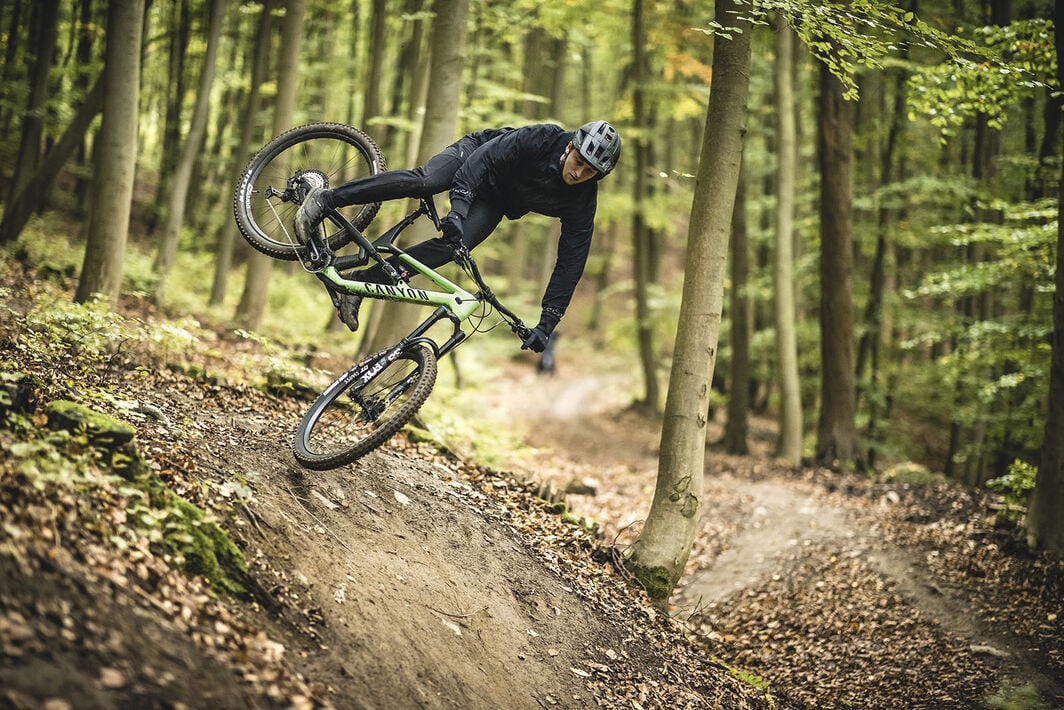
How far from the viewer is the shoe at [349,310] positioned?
6.05 m

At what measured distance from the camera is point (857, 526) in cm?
1104

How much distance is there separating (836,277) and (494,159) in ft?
37.1

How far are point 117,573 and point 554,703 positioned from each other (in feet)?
9.94

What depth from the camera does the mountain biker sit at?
572 cm

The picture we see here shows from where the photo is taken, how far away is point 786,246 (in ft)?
49.9

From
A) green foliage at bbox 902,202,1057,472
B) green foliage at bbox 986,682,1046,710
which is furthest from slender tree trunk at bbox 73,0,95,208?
green foliage at bbox 986,682,1046,710

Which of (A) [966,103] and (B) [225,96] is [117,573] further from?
(B) [225,96]

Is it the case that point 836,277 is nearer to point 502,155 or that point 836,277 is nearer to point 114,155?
point 502,155

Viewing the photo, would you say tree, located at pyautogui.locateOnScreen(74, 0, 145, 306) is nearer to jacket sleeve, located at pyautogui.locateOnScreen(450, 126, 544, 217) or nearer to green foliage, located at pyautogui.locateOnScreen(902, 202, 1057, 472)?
jacket sleeve, located at pyautogui.locateOnScreen(450, 126, 544, 217)

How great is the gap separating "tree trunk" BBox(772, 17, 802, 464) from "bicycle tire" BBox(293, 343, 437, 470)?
11241 millimetres

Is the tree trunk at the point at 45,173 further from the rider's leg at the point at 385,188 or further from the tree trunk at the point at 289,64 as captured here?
the rider's leg at the point at 385,188

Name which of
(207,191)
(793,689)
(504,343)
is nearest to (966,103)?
(793,689)

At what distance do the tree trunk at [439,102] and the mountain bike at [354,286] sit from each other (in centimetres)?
225

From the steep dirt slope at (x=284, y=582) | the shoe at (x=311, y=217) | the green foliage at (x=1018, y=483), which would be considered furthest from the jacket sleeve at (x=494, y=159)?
the green foliage at (x=1018, y=483)
